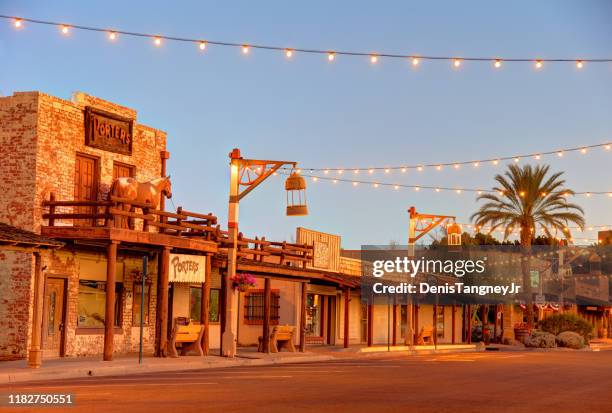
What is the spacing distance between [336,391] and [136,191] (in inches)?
542

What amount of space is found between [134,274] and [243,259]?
395 centimetres

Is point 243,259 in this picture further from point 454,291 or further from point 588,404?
point 454,291

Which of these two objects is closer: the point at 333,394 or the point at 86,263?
the point at 333,394

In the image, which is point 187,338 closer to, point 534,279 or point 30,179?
point 30,179

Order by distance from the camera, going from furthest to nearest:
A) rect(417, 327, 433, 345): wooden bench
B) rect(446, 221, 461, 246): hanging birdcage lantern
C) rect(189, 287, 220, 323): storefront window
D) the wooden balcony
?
rect(446, 221, 461, 246): hanging birdcage lantern
rect(417, 327, 433, 345): wooden bench
rect(189, 287, 220, 323): storefront window
the wooden balcony

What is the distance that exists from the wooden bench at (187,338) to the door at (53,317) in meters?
3.39

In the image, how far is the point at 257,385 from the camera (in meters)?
19.7

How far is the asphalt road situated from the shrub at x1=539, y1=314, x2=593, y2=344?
33823 mm

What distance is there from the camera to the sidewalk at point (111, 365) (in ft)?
72.5

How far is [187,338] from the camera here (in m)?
30.9

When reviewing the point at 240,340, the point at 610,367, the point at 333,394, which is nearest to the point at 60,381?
the point at 333,394

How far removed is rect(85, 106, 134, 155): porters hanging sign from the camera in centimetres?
3038

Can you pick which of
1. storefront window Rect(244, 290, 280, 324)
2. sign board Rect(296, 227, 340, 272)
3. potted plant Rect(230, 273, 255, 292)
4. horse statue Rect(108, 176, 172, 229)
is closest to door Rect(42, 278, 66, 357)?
horse statue Rect(108, 176, 172, 229)

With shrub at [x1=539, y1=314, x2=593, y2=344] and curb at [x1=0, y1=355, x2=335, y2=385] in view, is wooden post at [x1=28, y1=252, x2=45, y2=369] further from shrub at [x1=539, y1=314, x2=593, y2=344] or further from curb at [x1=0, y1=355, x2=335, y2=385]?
shrub at [x1=539, y1=314, x2=593, y2=344]
